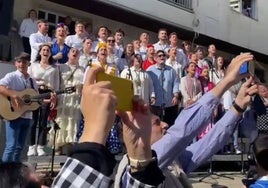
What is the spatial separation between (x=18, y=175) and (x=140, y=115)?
1.50 ft

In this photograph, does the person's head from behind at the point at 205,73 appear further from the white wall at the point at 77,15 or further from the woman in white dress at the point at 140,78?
the white wall at the point at 77,15

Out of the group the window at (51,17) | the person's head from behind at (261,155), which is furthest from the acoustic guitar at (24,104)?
the window at (51,17)

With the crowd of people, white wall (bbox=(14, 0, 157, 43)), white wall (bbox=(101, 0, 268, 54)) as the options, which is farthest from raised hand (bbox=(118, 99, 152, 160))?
white wall (bbox=(101, 0, 268, 54))

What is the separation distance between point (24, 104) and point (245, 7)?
1422 cm

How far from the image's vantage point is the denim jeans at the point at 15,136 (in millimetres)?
6551

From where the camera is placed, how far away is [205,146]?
254 centimetres

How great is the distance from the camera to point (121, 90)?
1.51 meters

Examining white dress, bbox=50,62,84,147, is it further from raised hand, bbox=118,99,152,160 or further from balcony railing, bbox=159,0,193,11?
balcony railing, bbox=159,0,193,11

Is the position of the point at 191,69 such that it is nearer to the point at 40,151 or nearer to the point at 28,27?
the point at 28,27

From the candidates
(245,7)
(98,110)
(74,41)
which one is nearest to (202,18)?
(245,7)

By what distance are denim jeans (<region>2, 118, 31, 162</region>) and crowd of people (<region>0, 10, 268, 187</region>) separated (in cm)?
1

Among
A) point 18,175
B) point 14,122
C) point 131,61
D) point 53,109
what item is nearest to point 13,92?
point 14,122

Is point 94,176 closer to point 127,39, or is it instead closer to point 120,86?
point 120,86

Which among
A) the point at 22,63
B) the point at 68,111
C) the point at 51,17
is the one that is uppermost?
the point at 51,17
